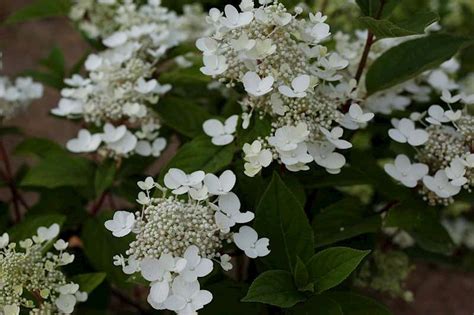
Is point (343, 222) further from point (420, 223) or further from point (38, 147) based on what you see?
point (38, 147)

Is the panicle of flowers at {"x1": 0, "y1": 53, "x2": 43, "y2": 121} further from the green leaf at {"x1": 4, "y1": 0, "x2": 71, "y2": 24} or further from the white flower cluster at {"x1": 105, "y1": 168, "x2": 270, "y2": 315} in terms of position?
the white flower cluster at {"x1": 105, "y1": 168, "x2": 270, "y2": 315}

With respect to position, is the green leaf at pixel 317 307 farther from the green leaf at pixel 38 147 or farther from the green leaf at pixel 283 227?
the green leaf at pixel 38 147

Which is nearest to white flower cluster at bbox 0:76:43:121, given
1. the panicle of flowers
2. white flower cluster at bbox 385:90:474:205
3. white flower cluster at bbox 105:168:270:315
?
the panicle of flowers

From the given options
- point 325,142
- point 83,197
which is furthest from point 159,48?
point 325,142

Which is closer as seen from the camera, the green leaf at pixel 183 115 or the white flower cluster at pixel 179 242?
the white flower cluster at pixel 179 242

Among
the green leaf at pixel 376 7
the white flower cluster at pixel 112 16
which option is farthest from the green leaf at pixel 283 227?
the white flower cluster at pixel 112 16

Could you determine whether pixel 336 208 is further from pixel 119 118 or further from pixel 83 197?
pixel 83 197

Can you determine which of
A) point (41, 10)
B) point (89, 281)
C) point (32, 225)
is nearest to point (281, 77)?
point (89, 281)
